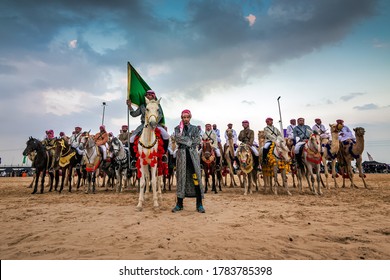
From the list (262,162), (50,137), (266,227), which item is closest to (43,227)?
(266,227)

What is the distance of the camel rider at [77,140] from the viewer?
12.5 m

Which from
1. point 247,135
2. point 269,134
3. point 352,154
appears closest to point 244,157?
point 247,135

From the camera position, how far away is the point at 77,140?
13.0 m

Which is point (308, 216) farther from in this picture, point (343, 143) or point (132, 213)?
point (343, 143)

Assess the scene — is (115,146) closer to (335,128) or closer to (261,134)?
(261,134)

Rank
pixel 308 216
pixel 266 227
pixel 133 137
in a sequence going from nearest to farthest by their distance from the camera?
pixel 266 227 → pixel 308 216 → pixel 133 137

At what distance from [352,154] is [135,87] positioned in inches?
459

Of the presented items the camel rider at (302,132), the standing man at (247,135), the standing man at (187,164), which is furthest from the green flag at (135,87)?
the camel rider at (302,132)

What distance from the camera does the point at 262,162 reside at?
410 inches

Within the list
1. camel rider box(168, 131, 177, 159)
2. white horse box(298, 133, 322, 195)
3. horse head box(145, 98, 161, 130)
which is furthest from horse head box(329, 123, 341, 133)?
horse head box(145, 98, 161, 130)

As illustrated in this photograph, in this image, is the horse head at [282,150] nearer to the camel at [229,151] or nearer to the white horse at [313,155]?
the white horse at [313,155]

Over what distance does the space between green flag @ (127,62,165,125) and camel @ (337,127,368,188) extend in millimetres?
10450

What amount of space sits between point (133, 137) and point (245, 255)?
546 centimetres

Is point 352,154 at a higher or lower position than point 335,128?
lower
